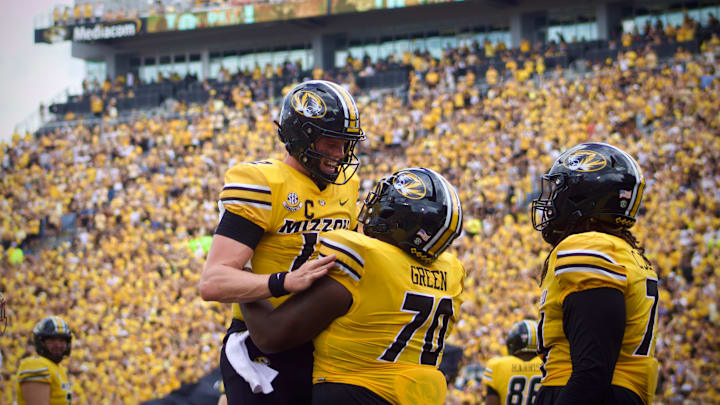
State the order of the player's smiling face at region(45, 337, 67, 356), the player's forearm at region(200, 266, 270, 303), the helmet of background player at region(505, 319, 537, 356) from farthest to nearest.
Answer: the player's smiling face at region(45, 337, 67, 356)
the helmet of background player at region(505, 319, 537, 356)
the player's forearm at region(200, 266, 270, 303)

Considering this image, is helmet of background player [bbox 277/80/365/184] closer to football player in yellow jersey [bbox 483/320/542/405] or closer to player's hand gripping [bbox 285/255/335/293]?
player's hand gripping [bbox 285/255/335/293]

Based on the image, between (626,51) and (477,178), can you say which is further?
(626,51)

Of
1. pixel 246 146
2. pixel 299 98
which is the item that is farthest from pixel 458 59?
pixel 299 98

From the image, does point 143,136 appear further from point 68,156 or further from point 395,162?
point 395,162

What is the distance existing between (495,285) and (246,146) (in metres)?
9.93

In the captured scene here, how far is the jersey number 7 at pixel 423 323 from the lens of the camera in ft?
9.91

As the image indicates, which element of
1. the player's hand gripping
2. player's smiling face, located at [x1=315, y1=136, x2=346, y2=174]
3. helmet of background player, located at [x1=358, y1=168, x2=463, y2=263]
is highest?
player's smiling face, located at [x1=315, y1=136, x2=346, y2=174]

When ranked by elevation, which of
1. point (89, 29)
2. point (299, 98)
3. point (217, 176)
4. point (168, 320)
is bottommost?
point (168, 320)

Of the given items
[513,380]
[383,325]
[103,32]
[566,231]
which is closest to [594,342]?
[566,231]

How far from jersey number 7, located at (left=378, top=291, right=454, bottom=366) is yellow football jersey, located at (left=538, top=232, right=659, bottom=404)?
1.55ft

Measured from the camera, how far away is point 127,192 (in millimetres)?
21781

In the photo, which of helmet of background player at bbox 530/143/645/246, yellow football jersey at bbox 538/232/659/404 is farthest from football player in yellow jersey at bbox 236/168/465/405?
helmet of background player at bbox 530/143/645/246

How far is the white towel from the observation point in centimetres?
335

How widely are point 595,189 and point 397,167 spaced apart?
15.4m
